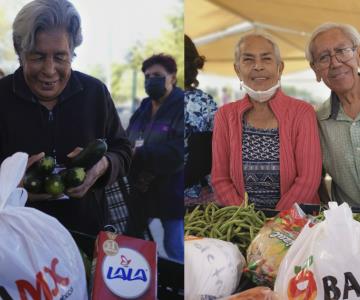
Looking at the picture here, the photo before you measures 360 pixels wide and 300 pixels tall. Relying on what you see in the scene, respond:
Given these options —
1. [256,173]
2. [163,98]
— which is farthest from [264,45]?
[163,98]

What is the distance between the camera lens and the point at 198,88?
1739mm

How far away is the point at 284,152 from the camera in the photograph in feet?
5.71

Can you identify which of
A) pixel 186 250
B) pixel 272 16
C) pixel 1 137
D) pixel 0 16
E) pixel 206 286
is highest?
pixel 272 16

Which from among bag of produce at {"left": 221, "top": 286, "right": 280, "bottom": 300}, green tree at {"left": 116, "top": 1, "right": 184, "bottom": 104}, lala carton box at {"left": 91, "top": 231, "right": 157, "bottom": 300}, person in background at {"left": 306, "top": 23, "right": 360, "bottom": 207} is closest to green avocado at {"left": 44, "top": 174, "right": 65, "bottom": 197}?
lala carton box at {"left": 91, "top": 231, "right": 157, "bottom": 300}

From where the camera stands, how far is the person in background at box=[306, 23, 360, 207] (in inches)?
68.6

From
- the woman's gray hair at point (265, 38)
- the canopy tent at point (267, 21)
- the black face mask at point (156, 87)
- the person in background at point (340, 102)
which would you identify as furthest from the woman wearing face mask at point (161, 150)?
the person in background at point (340, 102)

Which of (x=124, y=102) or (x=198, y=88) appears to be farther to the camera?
(x=198, y=88)

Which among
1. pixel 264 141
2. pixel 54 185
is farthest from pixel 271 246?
pixel 54 185

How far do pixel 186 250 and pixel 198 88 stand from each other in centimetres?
59

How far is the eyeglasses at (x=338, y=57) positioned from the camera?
1742mm

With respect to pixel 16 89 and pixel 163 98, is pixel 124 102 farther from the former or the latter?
pixel 16 89

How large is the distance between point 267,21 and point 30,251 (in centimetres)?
116

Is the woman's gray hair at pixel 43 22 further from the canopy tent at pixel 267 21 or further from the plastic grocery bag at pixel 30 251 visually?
the canopy tent at pixel 267 21

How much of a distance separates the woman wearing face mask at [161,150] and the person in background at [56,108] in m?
0.05
